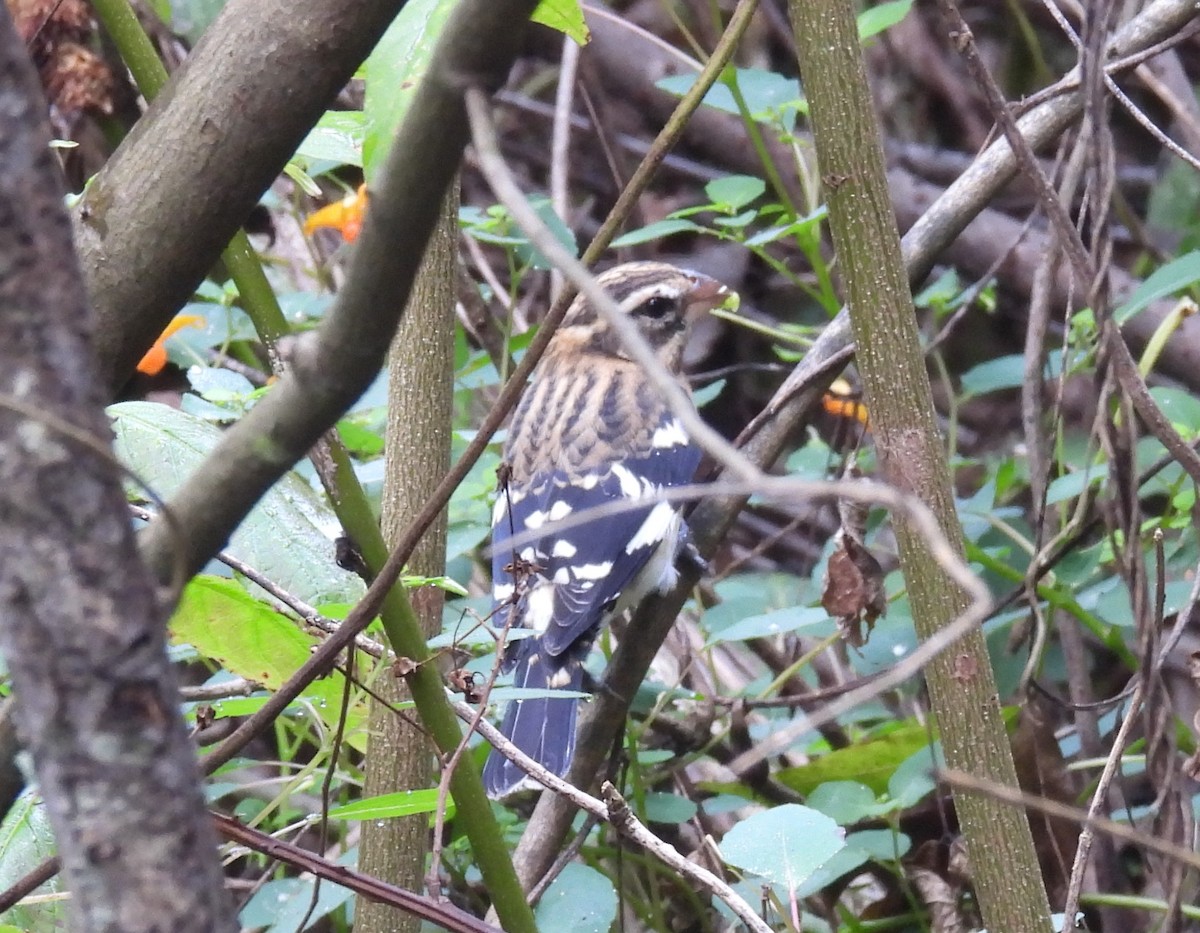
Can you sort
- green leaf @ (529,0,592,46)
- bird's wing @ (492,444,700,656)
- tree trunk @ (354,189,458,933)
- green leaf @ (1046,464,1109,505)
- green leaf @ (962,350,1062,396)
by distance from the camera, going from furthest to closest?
green leaf @ (962,350,1062,396), bird's wing @ (492,444,700,656), green leaf @ (1046,464,1109,505), tree trunk @ (354,189,458,933), green leaf @ (529,0,592,46)

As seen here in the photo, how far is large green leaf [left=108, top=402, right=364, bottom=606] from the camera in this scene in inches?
63.2

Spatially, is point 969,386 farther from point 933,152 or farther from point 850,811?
point 933,152

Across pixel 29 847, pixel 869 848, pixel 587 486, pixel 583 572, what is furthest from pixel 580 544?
pixel 29 847

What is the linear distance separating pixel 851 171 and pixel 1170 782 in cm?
84

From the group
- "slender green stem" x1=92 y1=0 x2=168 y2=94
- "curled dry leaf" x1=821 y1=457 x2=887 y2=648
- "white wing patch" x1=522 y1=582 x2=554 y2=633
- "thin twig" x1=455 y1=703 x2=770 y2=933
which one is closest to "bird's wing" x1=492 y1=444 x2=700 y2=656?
"white wing patch" x1=522 y1=582 x2=554 y2=633

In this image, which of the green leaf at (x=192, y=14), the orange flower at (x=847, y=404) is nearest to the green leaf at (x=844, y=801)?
→ the orange flower at (x=847, y=404)

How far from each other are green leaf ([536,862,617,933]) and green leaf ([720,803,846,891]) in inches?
10.2

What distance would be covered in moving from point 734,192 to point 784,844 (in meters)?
1.74

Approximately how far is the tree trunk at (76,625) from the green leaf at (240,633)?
0.84 metres

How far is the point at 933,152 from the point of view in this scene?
6.23 metres

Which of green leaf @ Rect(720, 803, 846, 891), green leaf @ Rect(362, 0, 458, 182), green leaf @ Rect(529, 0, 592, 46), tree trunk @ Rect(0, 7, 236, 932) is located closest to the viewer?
tree trunk @ Rect(0, 7, 236, 932)

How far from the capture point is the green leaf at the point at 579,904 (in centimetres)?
199

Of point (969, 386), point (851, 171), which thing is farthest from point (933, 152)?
point (851, 171)

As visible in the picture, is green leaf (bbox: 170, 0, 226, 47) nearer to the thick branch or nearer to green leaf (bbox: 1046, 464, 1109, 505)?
the thick branch
